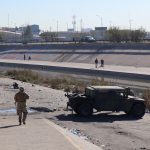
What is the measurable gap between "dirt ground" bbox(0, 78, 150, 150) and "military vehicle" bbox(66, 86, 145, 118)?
376 mm

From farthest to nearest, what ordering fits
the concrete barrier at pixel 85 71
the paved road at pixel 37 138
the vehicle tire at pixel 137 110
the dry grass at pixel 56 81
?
the concrete barrier at pixel 85 71 → the dry grass at pixel 56 81 → the vehicle tire at pixel 137 110 → the paved road at pixel 37 138

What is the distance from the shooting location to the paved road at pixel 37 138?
1515 cm

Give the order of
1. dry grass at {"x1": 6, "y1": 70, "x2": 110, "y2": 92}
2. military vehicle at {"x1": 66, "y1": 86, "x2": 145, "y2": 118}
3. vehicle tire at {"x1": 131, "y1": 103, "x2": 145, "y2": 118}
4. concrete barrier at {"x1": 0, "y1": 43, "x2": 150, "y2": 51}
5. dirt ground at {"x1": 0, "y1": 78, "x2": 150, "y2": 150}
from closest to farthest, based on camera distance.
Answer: dirt ground at {"x1": 0, "y1": 78, "x2": 150, "y2": 150}, military vehicle at {"x1": 66, "y1": 86, "x2": 145, "y2": 118}, vehicle tire at {"x1": 131, "y1": 103, "x2": 145, "y2": 118}, dry grass at {"x1": 6, "y1": 70, "x2": 110, "y2": 92}, concrete barrier at {"x1": 0, "y1": 43, "x2": 150, "y2": 51}

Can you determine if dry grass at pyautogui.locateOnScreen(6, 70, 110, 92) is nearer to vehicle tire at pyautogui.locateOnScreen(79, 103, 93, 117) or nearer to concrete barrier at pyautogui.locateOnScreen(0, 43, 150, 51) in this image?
vehicle tire at pyautogui.locateOnScreen(79, 103, 93, 117)

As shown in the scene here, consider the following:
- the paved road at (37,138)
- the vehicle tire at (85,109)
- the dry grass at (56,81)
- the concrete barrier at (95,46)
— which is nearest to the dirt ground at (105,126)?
the vehicle tire at (85,109)

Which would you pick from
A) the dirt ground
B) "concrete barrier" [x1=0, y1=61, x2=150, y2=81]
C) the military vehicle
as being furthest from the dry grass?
the military vehicle

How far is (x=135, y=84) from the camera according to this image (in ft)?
169

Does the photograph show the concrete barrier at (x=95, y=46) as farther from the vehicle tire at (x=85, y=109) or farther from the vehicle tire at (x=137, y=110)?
the vehicle tire at (x=85, y=109)

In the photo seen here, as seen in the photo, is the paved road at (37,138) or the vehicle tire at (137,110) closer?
the paved road at (37,138)

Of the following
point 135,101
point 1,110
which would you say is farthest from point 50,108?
point 135,101

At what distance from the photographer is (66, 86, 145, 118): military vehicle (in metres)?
24.7

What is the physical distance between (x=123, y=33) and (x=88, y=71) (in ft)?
242

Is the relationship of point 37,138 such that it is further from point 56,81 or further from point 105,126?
point 56,81

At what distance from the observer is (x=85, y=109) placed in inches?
974
